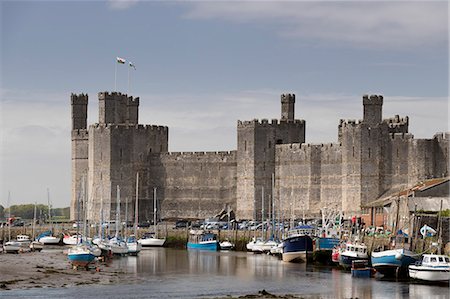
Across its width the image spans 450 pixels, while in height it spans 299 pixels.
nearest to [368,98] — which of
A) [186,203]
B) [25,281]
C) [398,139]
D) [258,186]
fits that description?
[398,139]

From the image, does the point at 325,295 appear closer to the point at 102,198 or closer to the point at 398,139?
the point at 398,139

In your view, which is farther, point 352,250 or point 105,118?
point 105,118

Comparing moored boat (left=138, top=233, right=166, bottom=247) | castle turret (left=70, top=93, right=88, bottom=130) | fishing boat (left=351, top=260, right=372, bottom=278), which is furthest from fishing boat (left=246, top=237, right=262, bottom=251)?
castle turret (left=70, top=93, right=88, bottom=130)

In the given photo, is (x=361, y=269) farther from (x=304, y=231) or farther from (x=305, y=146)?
(x=305, y=146)

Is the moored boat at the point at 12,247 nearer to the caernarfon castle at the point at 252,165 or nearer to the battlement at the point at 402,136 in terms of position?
the caernarfon castle at the point at 252,165

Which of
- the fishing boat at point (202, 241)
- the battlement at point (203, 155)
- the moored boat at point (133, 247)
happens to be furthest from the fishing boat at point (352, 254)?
the battlement at point (203, 155)

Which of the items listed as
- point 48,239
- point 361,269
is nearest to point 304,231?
point 361,269

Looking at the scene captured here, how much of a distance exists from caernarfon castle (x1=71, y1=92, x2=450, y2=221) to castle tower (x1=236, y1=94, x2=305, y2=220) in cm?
6

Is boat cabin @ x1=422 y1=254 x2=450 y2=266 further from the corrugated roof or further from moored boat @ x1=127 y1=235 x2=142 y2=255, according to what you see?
moored boat @ x1=127 y1=235 x2=142 y2=255

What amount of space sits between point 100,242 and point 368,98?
776 inches

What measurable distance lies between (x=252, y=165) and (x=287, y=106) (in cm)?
486

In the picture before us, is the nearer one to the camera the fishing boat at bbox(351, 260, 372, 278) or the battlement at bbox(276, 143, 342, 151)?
the fishing boat at bbox(351, 260, 372, 278)

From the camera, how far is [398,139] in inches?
3344

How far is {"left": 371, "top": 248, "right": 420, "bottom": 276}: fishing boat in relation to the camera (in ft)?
193
